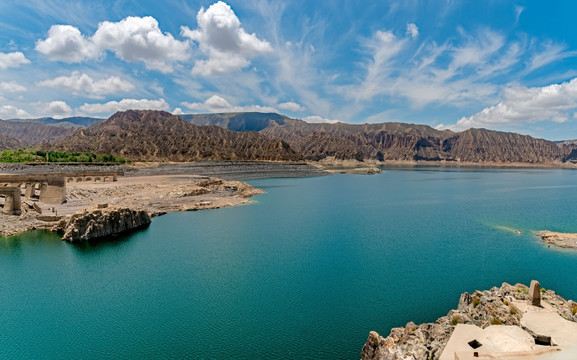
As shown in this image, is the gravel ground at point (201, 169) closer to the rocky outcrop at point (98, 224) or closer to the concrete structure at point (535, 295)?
the rocky outcrop at point (98, 224)

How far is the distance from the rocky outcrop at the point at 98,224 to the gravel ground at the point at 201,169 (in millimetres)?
79659

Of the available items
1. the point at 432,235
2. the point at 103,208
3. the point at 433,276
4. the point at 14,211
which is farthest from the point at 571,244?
the point at 14,211

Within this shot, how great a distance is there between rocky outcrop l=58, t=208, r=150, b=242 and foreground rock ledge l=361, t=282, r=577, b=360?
33.2 m

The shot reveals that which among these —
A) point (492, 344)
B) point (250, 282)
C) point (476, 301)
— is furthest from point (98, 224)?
point (492, 344)

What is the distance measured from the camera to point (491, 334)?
14438mm

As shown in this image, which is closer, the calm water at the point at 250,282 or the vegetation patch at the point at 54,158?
the calm water at the point at 250,282

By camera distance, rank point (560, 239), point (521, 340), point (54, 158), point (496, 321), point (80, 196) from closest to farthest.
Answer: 1. point (521, 340)
2. point (496, 321)
3. point (560, 239)
4. point (80, 196)
5. point (54, 158)

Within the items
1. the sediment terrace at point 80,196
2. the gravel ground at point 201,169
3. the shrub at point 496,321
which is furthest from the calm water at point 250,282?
the gravel ground at point 201,169

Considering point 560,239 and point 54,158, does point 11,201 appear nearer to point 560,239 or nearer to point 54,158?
point 560,239

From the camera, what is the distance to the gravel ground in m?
110

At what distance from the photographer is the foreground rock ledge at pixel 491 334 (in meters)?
13.3

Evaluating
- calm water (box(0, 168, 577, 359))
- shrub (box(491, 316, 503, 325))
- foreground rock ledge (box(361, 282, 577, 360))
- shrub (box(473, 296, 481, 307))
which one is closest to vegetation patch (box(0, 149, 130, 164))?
calm water (box(0, 168, 577, 359))

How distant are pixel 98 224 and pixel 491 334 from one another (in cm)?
3806

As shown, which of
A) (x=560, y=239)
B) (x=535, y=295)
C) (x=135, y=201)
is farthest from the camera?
A: (x=135, y=201)
